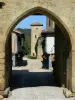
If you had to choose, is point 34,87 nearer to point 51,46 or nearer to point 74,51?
point 74,51

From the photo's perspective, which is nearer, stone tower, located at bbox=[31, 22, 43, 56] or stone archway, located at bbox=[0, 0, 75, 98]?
stone archway, located at bbox=[0, 0, 75, 98]

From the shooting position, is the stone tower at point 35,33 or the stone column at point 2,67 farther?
the stone tower at point 35,33

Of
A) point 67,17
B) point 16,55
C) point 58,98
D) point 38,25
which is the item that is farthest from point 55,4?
point 38,25

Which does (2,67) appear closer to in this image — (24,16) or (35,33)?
(24,16)

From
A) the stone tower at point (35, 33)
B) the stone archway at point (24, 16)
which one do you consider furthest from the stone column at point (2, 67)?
the stone tower at point (35, 33)

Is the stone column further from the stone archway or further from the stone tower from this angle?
the stone tower

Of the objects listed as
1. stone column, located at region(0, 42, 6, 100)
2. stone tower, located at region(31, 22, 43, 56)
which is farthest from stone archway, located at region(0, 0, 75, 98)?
stone tower, located at region(31, 22, 43, 56)

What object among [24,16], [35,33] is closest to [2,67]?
[24,16]

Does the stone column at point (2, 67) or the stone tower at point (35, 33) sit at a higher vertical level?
the stone tower at point (35, 33)

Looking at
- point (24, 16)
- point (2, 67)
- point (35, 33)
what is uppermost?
point (35, 33)

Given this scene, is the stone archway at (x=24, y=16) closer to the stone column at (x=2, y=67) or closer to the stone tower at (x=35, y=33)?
the stone column at (x=2, y=67)

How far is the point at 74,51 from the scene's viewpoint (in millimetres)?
13742

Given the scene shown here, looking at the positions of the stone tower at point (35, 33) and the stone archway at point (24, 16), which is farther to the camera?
the stone tower at point (35, 33)

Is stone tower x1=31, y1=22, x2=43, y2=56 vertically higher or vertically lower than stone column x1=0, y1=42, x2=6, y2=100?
higher
